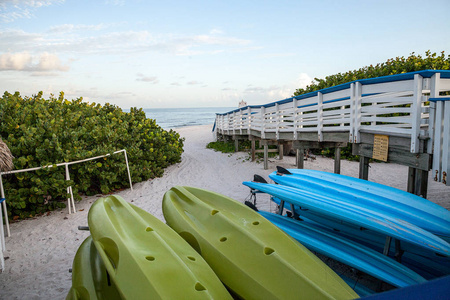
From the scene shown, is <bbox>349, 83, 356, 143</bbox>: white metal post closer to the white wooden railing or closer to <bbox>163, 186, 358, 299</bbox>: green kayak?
the white wooden railing

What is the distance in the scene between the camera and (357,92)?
586cm

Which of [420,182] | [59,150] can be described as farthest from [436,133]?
[59,150]

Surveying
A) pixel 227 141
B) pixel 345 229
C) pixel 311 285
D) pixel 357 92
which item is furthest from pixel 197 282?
pixel 227 141

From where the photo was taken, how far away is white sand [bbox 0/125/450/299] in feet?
13.5

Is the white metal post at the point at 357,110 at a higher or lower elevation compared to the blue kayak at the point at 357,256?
higher

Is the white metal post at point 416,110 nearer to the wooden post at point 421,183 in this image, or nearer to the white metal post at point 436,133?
the white metal post at point 436,133

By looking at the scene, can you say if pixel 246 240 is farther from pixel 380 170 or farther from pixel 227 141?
pixel 227 141

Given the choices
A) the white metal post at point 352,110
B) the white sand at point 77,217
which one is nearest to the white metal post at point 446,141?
the white metal post at point 352,110

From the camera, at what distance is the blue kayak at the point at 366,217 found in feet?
8.14

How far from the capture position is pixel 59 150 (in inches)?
272

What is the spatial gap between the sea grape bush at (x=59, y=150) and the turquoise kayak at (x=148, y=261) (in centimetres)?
476

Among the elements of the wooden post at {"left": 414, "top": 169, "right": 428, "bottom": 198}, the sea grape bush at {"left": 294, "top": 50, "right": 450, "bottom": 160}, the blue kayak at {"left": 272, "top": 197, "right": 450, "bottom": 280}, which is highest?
the sea grape bush at {"left": 294, "top": 50, "right": 450, "bottom": 160}

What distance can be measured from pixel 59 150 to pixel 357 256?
6753mm

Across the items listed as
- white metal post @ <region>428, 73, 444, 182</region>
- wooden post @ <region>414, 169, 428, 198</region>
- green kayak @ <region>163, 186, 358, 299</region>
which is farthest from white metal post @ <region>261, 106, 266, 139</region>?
green kayak @ <region>163, 186, 358, 299</region>
